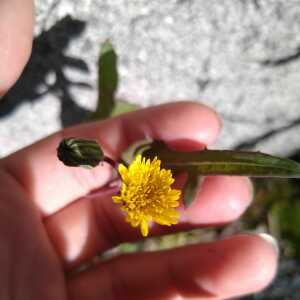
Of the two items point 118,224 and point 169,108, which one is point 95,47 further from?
point 118,224

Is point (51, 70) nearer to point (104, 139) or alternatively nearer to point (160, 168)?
point (104, 139)

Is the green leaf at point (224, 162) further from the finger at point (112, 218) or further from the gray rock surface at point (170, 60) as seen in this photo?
the gray rock surface at point (170, 60)

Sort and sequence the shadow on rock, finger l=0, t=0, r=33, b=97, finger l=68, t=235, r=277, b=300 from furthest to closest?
the shadow on rock → finger l=68, t=235, r=277, b=300 → finger l=0, t=0, r=33, b=97

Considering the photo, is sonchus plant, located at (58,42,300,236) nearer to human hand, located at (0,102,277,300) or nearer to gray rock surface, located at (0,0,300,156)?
human hand, located at (0,102,277,300)

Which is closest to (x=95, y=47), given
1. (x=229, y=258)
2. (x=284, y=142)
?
(x=229, y=258)

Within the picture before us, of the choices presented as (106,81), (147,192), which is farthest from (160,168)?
(106,81)

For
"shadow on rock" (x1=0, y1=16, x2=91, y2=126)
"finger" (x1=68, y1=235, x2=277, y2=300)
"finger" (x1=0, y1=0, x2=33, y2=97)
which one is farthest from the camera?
"shadow on rock" (x1=0, y1=16, x2=91, y2=126)

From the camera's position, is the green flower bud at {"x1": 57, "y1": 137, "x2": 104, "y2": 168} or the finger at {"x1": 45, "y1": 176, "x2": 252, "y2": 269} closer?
the green flower bud at {"x1": 57, "y1": 137, "x2": 104, "y2": 168}

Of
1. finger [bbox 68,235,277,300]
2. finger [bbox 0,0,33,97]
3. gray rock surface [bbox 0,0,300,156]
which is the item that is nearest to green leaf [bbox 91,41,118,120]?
gray rock surface [bbox 0,0,300,156]
